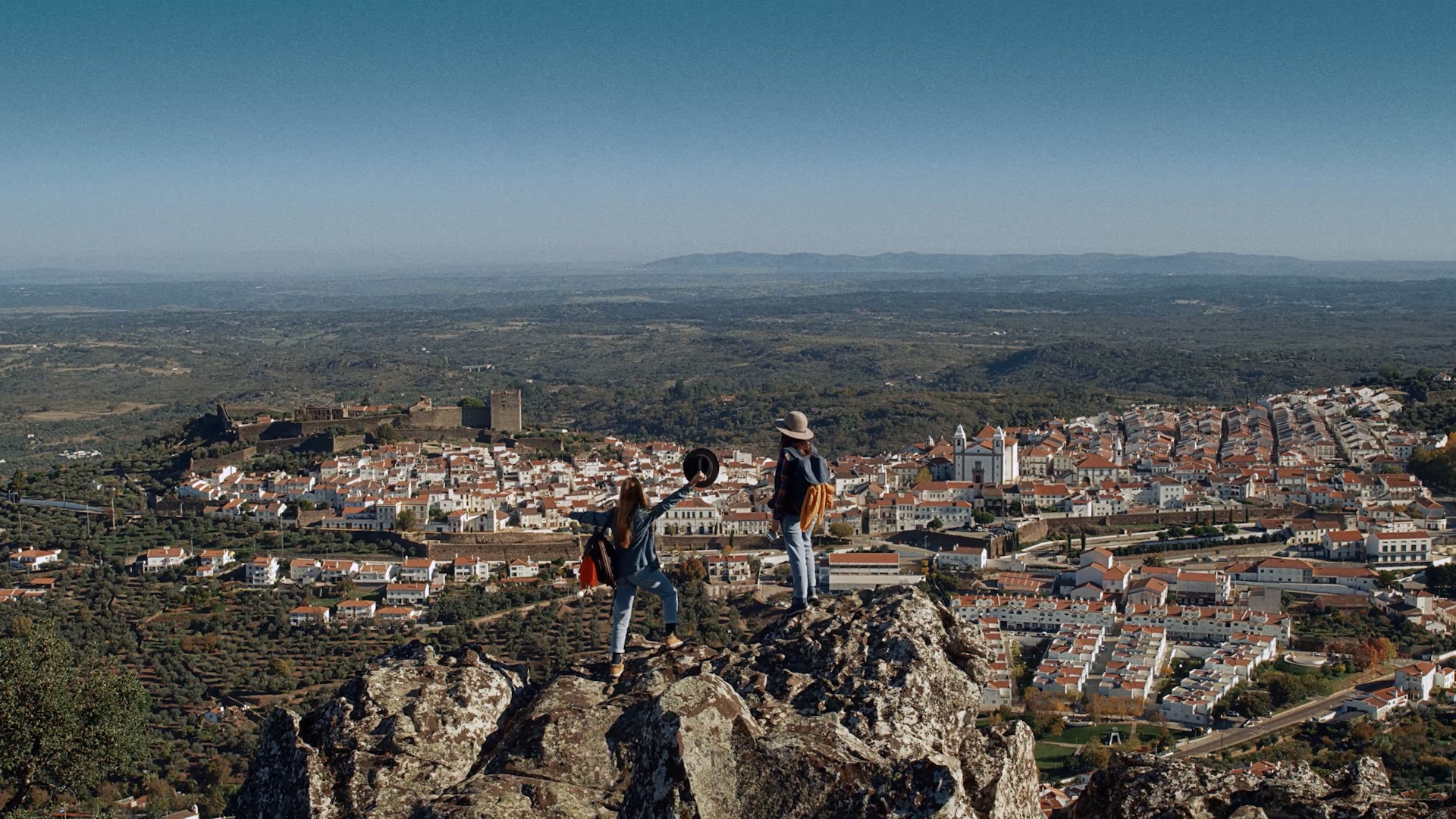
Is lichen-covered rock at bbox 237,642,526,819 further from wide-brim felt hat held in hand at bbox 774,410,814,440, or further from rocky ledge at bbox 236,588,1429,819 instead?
wide-brim felt hat held in hand at bbox 774,410,814,440

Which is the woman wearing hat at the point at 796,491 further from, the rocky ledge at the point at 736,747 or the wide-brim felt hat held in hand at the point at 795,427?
the rocky ledge at the point at 736,747

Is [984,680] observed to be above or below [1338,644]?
above

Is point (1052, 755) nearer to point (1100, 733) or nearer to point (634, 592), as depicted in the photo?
point (1100, 733)

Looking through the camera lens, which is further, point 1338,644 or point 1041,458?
point 1041,458

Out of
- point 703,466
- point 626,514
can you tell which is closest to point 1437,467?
point 703,466

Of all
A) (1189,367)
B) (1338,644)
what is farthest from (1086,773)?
(1189,367)

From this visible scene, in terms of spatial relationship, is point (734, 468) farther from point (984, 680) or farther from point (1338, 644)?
point (984, 680)
